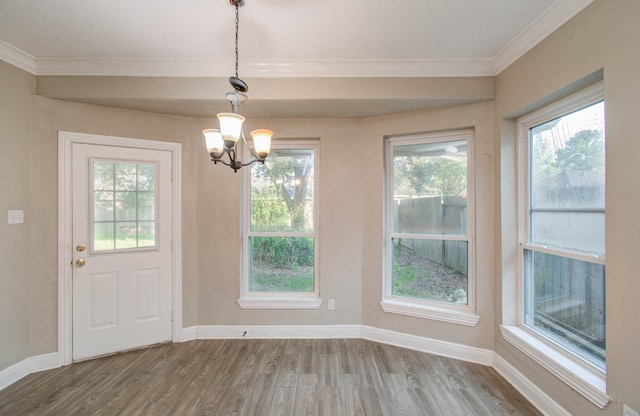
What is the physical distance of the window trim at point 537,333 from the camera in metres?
1.61

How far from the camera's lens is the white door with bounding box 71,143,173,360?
252 cm

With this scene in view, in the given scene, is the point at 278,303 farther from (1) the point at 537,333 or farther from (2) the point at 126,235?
(1) the point at 537,333

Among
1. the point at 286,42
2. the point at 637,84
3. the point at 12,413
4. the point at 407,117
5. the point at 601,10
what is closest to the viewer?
the point at 637,84

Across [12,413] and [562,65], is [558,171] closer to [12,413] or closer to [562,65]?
[562,65]

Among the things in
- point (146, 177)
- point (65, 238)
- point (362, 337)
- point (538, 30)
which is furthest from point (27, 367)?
point (538, 30)

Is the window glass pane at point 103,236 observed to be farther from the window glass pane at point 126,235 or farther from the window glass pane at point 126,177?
the window glass pane at point 126,177

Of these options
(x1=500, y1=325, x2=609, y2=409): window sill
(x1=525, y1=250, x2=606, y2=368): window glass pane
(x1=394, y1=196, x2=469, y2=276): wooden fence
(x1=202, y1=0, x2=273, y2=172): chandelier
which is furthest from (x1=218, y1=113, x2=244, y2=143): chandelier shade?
(x1=500, y1=325, x2=609, y2=409): window sill

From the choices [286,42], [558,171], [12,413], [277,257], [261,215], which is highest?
[286,42]

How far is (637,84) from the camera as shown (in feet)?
4.42

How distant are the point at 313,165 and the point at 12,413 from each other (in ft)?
9.89

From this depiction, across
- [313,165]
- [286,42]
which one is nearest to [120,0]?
[286,42]

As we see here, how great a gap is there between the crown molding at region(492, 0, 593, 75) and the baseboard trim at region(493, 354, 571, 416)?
2.46m

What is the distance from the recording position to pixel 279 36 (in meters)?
2.04

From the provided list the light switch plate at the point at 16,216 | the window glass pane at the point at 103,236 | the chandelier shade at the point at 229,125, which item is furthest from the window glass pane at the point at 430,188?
the light switch plate at the point at 16,216
